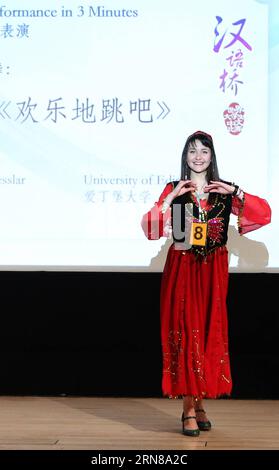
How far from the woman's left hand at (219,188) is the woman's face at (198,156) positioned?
74mm

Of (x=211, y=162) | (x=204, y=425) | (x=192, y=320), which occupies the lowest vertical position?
(x=204, y=425)

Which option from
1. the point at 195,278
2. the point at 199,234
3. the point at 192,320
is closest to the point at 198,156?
the point at 199,234

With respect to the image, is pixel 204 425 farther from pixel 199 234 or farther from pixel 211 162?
pixel 211 162

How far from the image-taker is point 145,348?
4676 millimetres

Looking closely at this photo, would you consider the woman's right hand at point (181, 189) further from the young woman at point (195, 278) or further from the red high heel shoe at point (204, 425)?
the red high heel shoe at point (204, 425)

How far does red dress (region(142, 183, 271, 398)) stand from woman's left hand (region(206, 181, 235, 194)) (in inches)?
2.4

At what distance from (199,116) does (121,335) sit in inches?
42.7

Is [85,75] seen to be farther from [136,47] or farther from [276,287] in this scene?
[276,287]

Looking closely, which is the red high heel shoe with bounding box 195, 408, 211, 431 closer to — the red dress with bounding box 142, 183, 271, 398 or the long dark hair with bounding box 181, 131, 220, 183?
the red dress with bounding box 142, 183, 271, 398

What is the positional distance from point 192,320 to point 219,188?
506 mm

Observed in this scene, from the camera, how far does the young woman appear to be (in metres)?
3.71

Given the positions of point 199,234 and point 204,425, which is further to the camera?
point 204,425

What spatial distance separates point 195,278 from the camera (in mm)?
3754
